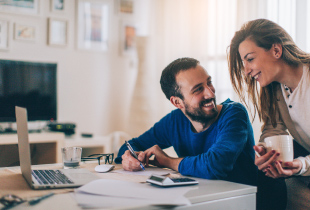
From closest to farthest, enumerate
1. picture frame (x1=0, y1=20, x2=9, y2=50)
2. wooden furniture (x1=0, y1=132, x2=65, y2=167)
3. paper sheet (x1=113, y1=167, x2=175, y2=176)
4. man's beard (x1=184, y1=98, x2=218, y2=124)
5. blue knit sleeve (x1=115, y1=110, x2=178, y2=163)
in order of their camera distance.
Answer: paper sheet (x1=113, y1=167, x2=175, y2=176)
man's beard (x1=184, y1=98, x2=218, y2=124)
blue knit sleeve (x1=115, y1=110, x2=178, y2=163)
wooden furniture (x1=0, y1=132, x2=65, y2=167)
picture frame (x1=0, y1=20, x2=9, y2=50)

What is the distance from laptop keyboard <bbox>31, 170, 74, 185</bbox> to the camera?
3.54 feet

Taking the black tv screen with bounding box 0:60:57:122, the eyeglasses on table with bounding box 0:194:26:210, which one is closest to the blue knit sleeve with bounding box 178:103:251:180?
the eyeglasses on table with bounding box 0:194:26:210

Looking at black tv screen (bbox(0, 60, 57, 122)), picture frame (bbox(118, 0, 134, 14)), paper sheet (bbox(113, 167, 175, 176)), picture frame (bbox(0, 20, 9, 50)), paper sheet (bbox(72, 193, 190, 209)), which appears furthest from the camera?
picture frame (bbox(118, 0, 134, 14))

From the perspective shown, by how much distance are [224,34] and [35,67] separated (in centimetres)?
183

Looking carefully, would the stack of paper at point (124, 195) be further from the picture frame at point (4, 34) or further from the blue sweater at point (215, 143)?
the picture frame at point (4, 34)

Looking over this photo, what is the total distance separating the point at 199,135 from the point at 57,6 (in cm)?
265

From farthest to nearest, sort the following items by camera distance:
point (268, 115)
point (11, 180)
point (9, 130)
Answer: point (9, 130), point (268, 115), point (11, 180)

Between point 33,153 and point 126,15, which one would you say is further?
point 126,15

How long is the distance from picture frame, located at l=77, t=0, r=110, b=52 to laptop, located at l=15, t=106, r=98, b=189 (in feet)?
8.59

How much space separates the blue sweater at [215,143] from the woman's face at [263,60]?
22cm

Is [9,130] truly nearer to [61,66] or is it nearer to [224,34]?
[61,66]

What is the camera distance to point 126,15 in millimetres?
3963

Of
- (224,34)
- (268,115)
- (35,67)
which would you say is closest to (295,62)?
(268,115)

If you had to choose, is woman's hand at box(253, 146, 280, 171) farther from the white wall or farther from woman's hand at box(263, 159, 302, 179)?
the white wall
